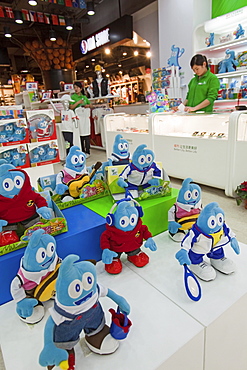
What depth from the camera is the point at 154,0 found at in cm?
682

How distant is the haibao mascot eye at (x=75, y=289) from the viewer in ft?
2.64

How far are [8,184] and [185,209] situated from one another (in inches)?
37.8

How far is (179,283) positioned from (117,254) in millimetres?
327

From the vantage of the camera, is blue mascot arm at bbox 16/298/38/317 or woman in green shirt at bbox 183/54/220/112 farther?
woman in green shirt at bbox 183/54/220/112

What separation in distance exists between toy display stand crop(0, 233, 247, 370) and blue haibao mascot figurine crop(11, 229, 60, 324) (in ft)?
0.25

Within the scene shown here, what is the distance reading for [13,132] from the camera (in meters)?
2.96

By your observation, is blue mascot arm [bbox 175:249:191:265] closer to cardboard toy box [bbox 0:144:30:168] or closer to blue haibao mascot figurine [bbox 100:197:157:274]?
blue haibao mascot figurine [bbox 100:197:157:274]

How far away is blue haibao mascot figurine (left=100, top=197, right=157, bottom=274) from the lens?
1.31 metres

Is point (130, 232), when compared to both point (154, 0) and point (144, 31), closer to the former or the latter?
point (154, 0)

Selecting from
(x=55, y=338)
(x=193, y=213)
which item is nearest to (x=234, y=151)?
(x=193, y=213)

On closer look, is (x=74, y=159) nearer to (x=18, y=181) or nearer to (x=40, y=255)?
(x=18, y=181)

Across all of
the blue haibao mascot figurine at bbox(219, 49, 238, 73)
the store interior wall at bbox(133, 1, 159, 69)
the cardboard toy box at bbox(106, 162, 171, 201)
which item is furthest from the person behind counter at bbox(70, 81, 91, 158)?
the cardboard toy box at bbox(106, 162, 171, 201)

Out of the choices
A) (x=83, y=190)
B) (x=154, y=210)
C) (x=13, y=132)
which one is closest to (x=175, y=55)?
(x=13, y=132)

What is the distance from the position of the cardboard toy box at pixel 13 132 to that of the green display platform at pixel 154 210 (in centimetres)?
159
